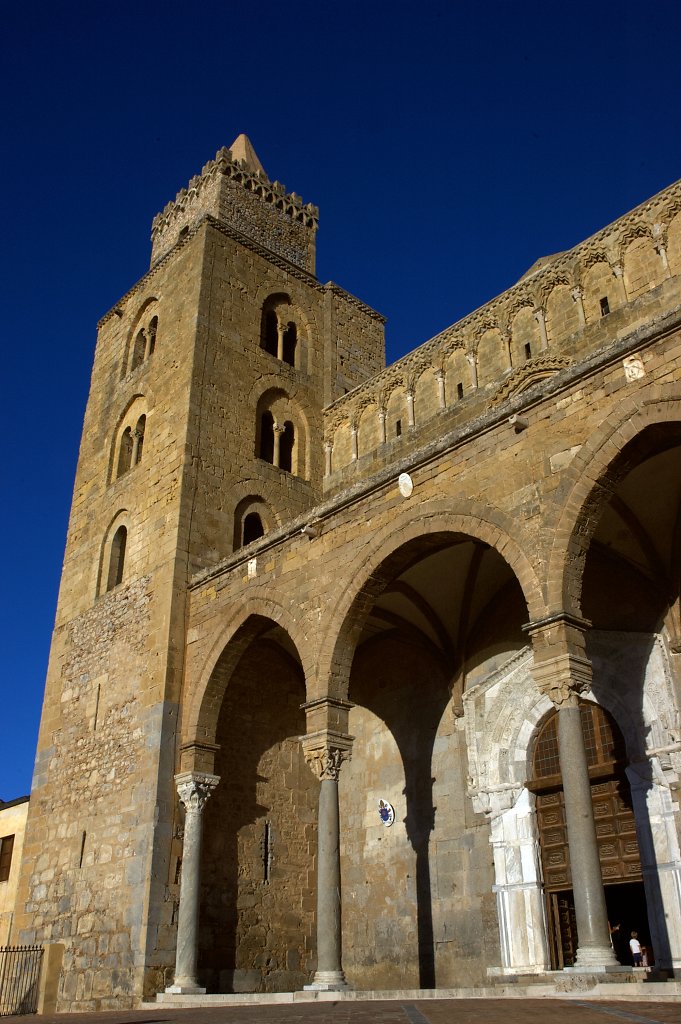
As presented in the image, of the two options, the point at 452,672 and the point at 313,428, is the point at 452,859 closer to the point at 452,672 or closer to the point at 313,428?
the point at 452,672

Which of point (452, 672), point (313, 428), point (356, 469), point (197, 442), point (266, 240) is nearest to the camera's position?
point (452, 672)

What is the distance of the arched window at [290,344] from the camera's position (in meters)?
21.3

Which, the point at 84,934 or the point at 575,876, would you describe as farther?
the point at 84,934

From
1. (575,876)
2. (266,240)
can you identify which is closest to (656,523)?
(575,876)

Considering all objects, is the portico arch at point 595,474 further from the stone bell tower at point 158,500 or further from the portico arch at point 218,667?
the stone bell tower at point 158,500

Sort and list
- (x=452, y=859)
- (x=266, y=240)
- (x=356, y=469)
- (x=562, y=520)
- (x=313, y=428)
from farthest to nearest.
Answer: (x=266, y=240)
(x=313, y=428)
(x=356, y=469)
(x=452, y=859)
(x=562, y=520)

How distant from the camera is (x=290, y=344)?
21562mm

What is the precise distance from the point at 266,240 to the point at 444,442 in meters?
12.0

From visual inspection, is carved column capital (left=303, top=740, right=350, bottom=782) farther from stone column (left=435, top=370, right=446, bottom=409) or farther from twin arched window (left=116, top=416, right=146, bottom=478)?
twin arched window (left=116, top=416, right=146, bottom=478)

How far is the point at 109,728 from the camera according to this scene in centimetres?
1616

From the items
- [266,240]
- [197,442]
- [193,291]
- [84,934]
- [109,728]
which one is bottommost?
[84,934]

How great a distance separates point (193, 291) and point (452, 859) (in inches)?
484

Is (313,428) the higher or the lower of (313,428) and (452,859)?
the higher

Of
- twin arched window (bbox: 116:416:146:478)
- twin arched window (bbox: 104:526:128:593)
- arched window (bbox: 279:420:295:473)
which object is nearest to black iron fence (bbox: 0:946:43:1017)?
twin arched window (bbox: 104:526:128:593)
